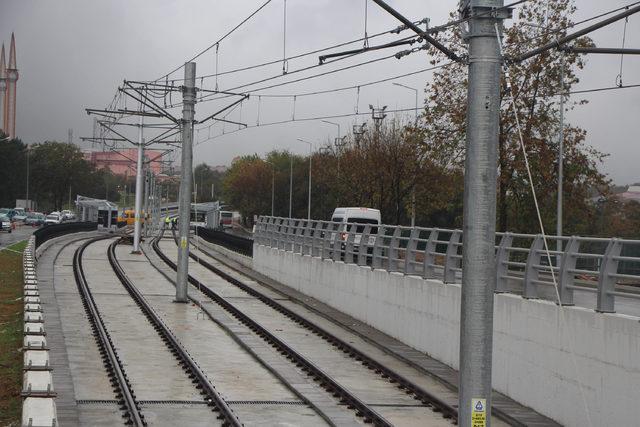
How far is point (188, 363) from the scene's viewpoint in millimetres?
20562

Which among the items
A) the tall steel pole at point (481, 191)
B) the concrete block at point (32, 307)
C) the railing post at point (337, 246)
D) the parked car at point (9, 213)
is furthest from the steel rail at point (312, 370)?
the parked car at point (9, 213)

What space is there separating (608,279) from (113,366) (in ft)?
31.0

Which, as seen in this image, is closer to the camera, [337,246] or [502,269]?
[502,269]

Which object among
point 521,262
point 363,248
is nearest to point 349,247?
point 363,248

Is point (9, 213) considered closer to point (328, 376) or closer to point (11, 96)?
point (11, 96)

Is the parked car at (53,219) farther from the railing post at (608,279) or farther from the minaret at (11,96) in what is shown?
the railing post at (608,279)

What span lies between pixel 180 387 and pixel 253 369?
2748mm

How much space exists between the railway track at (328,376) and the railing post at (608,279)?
295cm

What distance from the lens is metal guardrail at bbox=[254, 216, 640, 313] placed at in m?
14.5

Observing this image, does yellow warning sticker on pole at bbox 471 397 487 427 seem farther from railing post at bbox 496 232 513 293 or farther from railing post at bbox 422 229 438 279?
railing post at bbox 422 229 438 279

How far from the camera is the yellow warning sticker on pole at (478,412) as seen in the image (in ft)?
30.9

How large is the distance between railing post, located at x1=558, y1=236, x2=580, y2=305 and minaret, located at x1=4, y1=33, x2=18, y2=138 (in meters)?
119

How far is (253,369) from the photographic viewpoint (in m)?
20.8

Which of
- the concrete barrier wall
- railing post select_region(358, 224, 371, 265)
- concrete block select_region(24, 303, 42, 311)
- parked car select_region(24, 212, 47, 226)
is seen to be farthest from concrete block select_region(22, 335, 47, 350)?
parked car select_region(24, 212, 47, 226)
